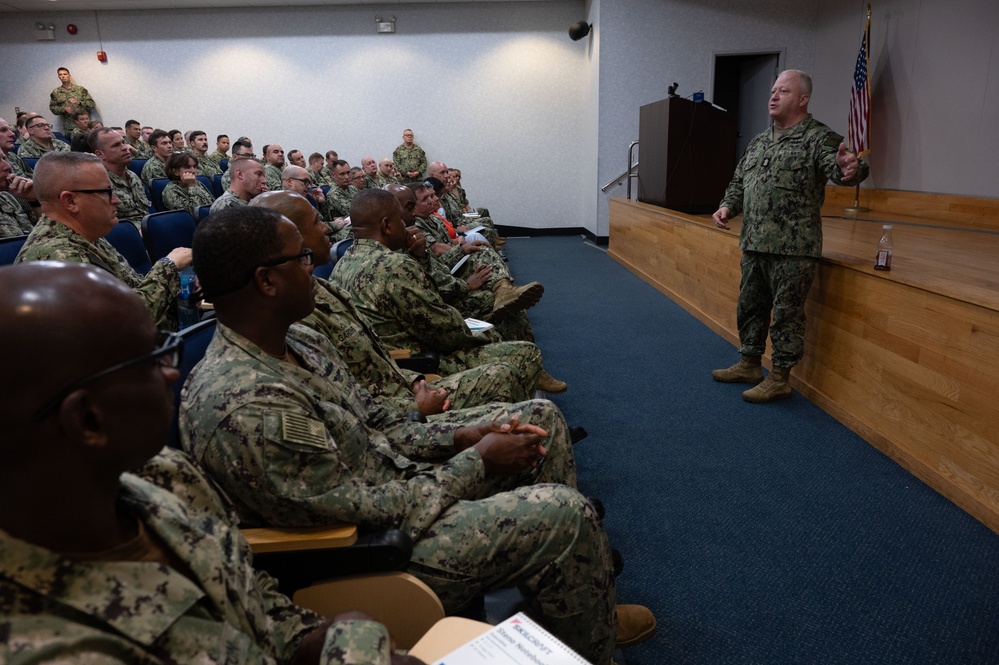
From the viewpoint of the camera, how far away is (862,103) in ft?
18.5

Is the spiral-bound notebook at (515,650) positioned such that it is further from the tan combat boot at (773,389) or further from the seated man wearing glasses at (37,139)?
the seated man wearing glasses at (37,139)

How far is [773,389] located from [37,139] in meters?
6.79

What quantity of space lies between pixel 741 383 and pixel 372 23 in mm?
8397

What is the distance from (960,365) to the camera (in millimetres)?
2061

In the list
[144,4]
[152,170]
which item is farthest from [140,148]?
[152,170]

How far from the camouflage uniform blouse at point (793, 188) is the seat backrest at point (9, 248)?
2886mm

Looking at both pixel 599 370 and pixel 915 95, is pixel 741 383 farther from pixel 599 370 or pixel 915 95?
pixel 915 95

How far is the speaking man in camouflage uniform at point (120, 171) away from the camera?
14.6ft

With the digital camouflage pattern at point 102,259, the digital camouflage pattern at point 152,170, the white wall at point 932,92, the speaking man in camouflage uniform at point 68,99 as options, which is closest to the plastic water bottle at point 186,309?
the digital camouflage pattern at point 102,259

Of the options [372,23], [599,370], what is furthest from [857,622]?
[372,23]

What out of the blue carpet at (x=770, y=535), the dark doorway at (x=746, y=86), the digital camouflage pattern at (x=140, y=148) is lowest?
the blue carpet at (x=770, y=535)

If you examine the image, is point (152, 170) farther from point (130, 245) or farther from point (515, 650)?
point (515, 650)

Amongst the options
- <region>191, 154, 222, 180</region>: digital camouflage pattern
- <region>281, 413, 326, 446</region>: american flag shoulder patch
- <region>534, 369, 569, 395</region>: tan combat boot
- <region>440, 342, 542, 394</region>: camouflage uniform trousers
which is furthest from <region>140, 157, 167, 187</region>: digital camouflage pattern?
<region>281, 413, 326, 446</region>: american flag shoulder patch

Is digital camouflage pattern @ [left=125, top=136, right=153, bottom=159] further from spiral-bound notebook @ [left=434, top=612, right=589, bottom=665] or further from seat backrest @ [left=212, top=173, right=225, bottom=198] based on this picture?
spiral-bound notebook @ [left=434, top=612, right=589, bottom=665]
